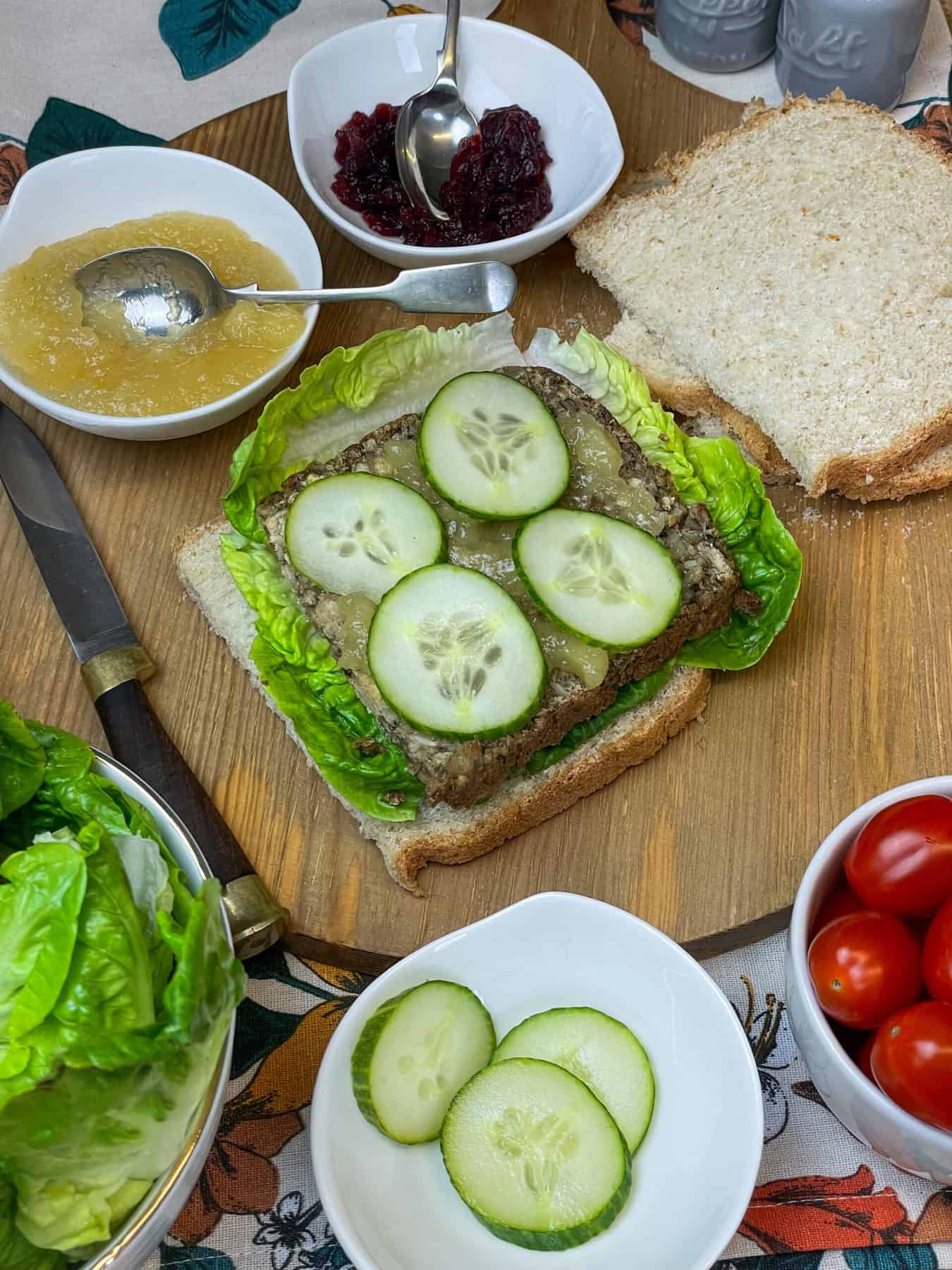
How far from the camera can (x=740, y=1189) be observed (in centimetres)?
249

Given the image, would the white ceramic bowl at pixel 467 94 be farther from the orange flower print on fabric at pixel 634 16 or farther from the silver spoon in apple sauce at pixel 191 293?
the orange flower print on fabric at pixel 634 16

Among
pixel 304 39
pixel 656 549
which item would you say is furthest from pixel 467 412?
pixel 304 39

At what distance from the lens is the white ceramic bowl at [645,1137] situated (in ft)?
8.23

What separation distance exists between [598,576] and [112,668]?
1346 millimetres

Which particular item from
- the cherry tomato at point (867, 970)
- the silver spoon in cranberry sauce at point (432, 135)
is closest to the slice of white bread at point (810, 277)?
the silver spoon in cranberry sauce at point (432, 135)

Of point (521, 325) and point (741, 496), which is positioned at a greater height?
point (521, 325)

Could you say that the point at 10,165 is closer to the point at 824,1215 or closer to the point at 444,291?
the point at 444,291

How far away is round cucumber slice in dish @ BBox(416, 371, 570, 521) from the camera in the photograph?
10.7ft

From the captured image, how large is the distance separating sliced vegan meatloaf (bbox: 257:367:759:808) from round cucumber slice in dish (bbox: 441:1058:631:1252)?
30.5 inches

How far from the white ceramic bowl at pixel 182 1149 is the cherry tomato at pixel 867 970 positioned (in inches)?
50.8

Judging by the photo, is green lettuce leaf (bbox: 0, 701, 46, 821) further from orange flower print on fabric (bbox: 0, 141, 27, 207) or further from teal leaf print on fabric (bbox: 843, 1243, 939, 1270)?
orange flower print on fabric (bbox: 0, 141, 27, 207)

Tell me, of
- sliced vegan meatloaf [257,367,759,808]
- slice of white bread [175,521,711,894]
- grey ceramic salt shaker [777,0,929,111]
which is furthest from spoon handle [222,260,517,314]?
grey ceramic salt shaker [777,0,929,111]

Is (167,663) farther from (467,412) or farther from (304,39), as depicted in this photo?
(304,39)

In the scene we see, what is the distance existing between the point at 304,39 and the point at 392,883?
3.49 metres
